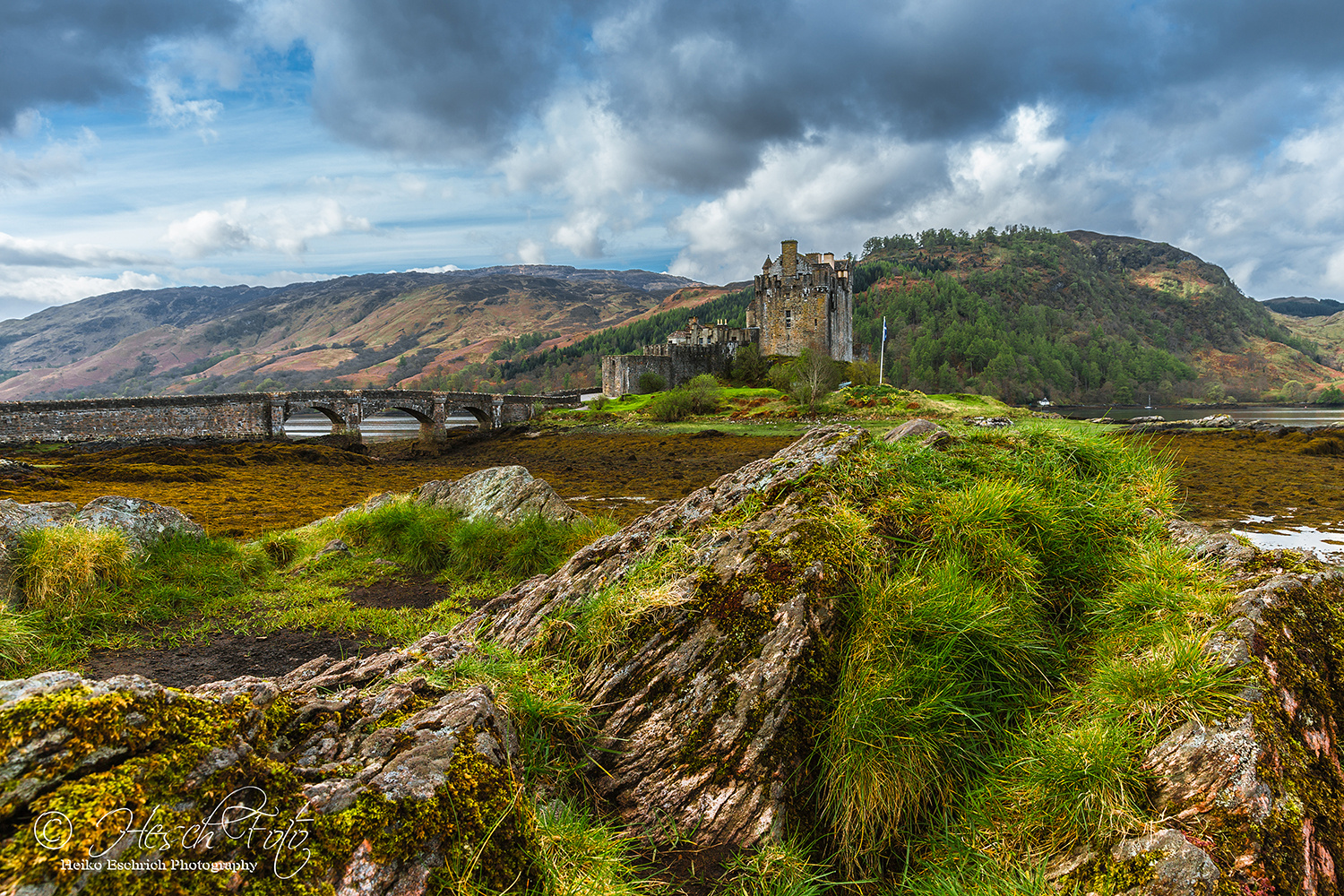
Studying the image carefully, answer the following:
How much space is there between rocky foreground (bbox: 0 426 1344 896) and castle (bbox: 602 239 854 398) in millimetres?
64083

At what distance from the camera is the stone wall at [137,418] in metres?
30.9

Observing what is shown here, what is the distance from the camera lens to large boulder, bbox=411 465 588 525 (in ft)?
38.3

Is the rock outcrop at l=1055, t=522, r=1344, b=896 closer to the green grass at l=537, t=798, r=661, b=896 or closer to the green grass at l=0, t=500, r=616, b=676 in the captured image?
the green grass at l=537, t=798, r=661, b=896

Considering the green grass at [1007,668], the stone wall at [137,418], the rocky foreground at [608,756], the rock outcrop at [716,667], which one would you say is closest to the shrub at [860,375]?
the stone wall at [137,418]

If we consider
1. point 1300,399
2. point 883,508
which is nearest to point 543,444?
point 883,508

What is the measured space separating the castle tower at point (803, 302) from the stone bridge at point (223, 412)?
98.7 ft

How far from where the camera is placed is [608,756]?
328cm

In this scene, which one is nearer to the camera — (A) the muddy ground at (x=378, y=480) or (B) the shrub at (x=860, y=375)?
(A) the muddy ground at (x=378, y=480)

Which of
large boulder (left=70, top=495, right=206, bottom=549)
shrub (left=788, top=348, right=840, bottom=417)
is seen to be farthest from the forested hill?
large boulder (left=70, top=495, right=206, bottom=549)

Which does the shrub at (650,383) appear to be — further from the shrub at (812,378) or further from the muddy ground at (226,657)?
the muddy ground at (226,657)

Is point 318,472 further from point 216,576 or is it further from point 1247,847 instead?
point 1247,847

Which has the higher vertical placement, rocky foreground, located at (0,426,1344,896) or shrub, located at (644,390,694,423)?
shrub, located at (644,390,694,423)
